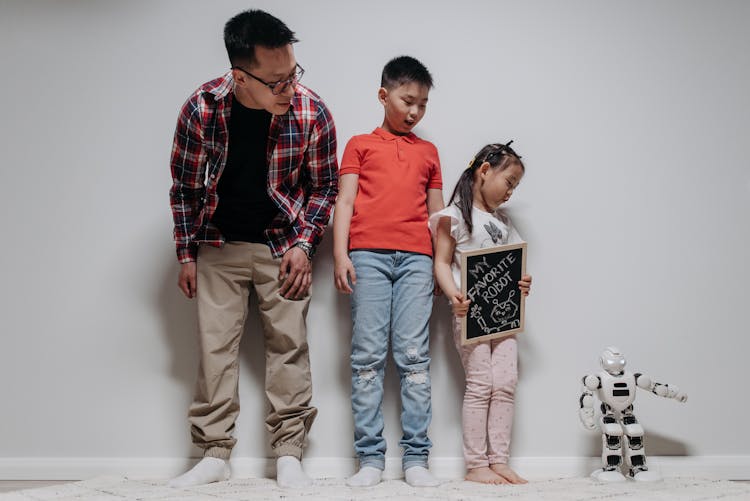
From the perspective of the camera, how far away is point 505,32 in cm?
Answer: 198

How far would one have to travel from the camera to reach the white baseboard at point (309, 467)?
1842 mm

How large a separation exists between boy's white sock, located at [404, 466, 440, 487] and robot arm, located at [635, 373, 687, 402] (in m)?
0.58

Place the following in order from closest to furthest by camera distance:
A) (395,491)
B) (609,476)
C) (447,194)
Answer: (395,491)
(609,476)
(447,194)

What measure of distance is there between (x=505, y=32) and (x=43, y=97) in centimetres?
134

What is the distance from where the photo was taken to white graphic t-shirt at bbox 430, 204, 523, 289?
5.86 ft

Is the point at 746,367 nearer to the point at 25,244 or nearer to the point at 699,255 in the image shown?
the point at 699,255


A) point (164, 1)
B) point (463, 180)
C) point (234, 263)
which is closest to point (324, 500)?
point (234, 263)

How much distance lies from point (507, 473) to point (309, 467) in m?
0.53

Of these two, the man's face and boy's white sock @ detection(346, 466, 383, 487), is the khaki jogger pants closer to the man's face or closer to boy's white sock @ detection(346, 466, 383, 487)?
boy's white sock @ detection(346, 466, 383, 487)

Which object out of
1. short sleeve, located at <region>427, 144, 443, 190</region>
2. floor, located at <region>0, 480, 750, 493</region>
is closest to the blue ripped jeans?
short sleeve, located at <region>427, 144, 443, 190</region>

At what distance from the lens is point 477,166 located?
1849mm

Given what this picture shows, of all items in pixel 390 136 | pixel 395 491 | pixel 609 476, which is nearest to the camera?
pixel 395 491

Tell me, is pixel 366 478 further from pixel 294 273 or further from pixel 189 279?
pixel 189 279

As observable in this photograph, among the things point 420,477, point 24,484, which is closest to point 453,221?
point 420,477
